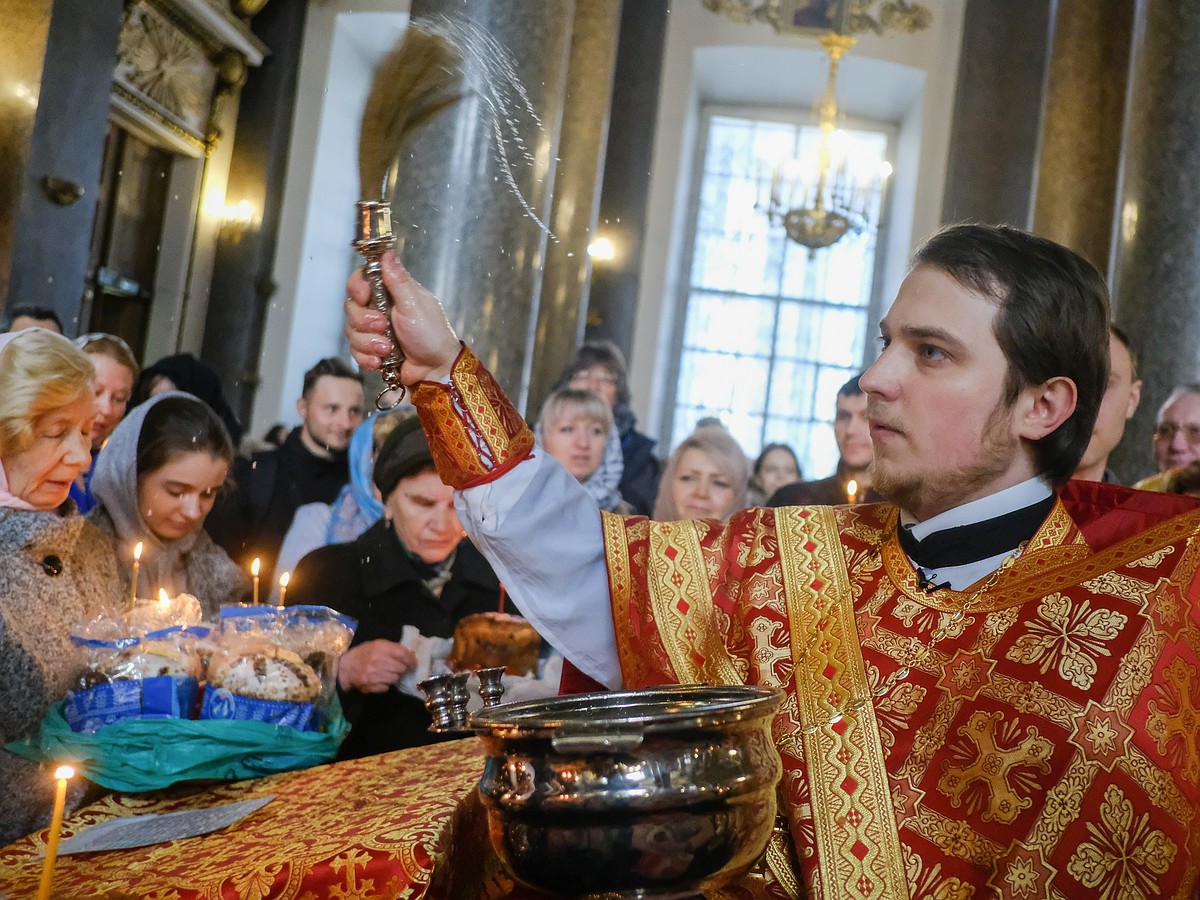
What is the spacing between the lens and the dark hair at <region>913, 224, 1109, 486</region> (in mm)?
1853

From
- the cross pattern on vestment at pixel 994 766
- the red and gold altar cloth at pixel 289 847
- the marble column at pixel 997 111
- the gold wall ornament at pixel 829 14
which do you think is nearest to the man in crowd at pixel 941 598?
the cross pattern on vestment at pixel 994 766

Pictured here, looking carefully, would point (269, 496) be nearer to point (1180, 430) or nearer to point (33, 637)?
point (33, 637)

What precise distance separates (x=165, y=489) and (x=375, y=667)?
2.68ft

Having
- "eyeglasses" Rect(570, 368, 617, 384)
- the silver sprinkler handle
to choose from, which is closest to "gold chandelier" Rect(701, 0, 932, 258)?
"eyeglasses" Rect(570, 368, 617, 384)

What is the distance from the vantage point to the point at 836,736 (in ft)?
5.76

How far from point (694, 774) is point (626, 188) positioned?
11259 mm

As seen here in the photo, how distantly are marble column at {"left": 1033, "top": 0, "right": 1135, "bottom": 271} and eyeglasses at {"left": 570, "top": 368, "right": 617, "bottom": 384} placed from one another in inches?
170

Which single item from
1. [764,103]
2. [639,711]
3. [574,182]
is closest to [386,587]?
[639,711]

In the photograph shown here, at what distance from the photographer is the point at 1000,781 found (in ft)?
5.36

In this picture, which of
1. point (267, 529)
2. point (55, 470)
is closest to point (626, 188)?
point (267, 529)

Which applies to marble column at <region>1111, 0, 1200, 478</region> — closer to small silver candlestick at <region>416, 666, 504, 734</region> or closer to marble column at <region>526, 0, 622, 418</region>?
marble column at <region>526, 0, 622, 418</region>

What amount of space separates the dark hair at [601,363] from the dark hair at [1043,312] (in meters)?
4.06

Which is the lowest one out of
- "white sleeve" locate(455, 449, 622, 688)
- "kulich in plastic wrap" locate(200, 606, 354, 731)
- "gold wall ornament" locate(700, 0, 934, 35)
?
"kulich in plastic wrap" locate(200, 606, 354, 731)

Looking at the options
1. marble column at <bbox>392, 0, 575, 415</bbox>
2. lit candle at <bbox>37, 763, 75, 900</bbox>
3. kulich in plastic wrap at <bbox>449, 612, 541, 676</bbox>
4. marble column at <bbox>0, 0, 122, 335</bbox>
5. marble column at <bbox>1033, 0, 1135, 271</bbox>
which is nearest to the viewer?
lit candle at <bbox>37, 763, 75, 900</bbox>
